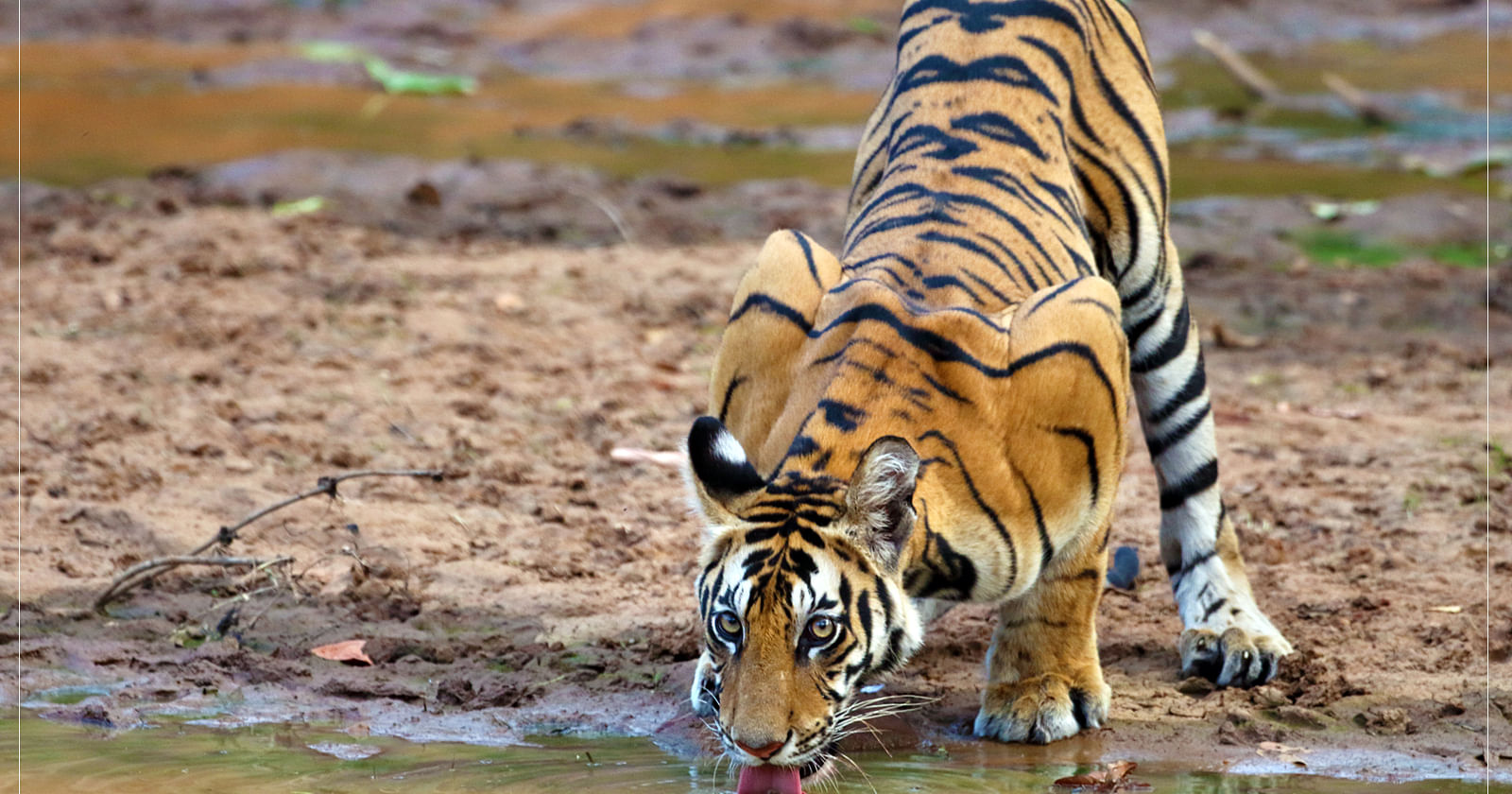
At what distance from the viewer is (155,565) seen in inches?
192

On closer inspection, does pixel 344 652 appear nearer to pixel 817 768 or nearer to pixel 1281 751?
pixel 817 768

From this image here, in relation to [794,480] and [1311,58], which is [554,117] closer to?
[1311,58]

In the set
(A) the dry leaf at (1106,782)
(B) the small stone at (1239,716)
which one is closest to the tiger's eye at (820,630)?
(A) the dry leaf at (1106,782)

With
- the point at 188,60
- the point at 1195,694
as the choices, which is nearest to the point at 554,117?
the point at 188,60

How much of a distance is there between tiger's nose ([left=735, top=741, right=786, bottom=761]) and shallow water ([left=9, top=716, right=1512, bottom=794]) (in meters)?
0.61

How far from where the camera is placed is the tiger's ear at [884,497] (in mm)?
3340

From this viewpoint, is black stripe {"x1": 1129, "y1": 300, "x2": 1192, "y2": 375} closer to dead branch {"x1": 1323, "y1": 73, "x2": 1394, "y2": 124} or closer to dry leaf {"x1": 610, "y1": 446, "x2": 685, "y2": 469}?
dry leaf {"x1": 610, "y1": 446, "x2": 685, "y2": 469}

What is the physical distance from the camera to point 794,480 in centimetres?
354

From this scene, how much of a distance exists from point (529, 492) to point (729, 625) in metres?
2.73

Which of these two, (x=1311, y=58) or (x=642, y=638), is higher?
(x=1311, y=58)

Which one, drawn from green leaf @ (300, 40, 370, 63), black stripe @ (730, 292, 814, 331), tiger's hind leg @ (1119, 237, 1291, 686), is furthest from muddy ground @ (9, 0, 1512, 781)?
green leaf @ (300, 40, 370, 63)

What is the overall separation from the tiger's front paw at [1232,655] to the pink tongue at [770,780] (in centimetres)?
165

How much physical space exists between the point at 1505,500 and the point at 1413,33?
1557 centimetres

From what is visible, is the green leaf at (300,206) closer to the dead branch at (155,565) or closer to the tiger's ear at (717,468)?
the dead branch at (155,565)
